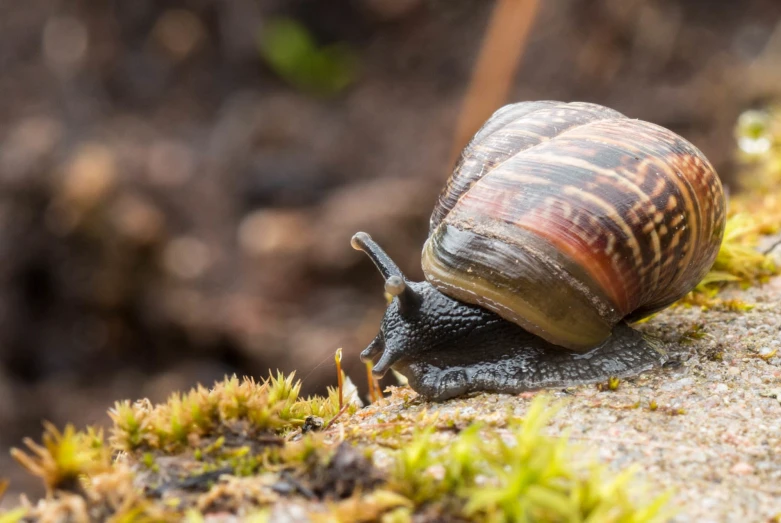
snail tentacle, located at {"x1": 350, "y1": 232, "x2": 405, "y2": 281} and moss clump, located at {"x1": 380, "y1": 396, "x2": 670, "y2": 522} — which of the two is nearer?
moss clump, located at {"x1": 380, "y1": 396, "x2": 670, "y2": 522}

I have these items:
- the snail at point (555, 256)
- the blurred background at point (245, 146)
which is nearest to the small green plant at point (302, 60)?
the blurred background at point (245, 146)

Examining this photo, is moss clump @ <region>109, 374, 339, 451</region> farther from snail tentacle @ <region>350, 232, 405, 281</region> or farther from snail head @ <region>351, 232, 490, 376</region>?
snail tentacle @ <region>350, 232, 405, 281</region>

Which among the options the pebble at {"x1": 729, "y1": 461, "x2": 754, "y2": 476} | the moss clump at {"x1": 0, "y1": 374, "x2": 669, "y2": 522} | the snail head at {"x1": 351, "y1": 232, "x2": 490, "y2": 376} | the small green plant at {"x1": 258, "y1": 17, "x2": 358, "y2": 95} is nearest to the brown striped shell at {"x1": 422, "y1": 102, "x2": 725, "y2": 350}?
the snail head at {"x1": 351, "y1": 232, "x2": 490, "y2": 376}

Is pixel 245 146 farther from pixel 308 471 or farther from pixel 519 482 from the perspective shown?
pixel 519 482

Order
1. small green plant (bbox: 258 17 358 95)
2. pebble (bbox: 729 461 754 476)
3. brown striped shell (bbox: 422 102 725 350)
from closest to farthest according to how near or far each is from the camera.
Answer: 1. pebble (bbox: 729 461 754 476)
2. brown striped shell (bbox: 422 102 725 350)
3. small green plant (bbox: 258 17 358 95)

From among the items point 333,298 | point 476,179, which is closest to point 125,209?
point 333,298

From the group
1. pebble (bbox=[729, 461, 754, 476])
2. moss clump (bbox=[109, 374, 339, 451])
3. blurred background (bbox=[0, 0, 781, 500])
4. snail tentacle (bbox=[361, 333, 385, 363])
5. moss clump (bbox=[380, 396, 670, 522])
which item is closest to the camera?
moss clump (bbox=[380, 396, 670, 522])

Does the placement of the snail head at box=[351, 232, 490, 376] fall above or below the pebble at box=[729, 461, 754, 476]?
above
